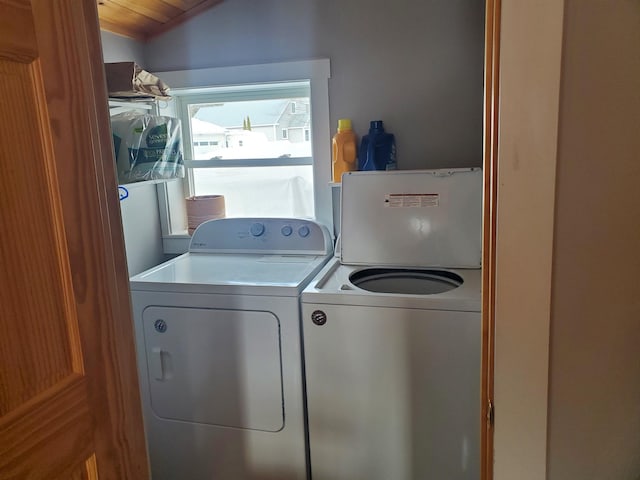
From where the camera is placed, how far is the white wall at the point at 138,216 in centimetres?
233

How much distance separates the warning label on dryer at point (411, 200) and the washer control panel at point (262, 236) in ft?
1.14

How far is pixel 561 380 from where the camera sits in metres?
0.80

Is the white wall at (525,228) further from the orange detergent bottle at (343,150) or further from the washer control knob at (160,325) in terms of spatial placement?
the orange detergent bottle at (343,150)

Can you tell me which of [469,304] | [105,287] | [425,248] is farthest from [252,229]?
[105,287]

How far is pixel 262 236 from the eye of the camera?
7.77ft

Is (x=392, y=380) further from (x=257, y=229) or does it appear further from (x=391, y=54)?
(x=391, y=54)

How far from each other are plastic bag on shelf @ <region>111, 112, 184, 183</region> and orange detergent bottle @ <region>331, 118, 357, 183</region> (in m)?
0.77

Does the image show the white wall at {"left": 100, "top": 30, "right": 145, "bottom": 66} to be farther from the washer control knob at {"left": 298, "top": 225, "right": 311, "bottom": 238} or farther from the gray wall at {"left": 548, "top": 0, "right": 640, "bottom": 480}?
the gray wall at {"left": 548, "top": 0, "right": 640, "bottom": 480}

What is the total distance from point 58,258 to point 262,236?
5.45 feet

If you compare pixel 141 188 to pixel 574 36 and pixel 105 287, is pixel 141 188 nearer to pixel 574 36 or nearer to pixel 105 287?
pixel 105 287

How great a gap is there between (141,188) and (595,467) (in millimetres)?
2277

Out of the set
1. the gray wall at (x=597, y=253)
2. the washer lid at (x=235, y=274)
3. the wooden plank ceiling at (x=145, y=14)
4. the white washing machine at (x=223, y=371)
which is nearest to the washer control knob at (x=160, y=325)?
the white washing machine at (x=223, y=371)

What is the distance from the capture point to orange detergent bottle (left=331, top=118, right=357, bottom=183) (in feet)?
7.52

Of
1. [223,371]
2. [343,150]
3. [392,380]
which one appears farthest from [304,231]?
[392,380]
